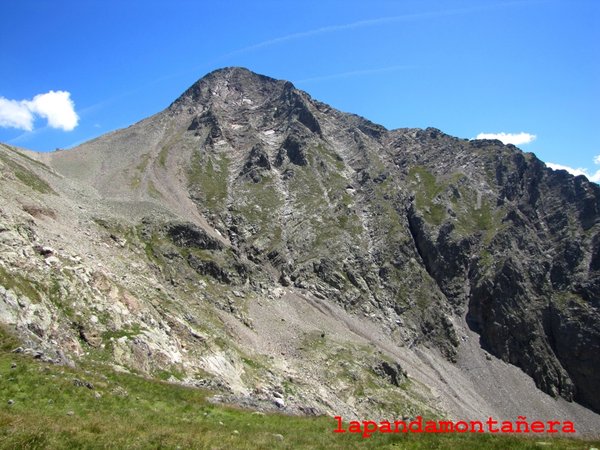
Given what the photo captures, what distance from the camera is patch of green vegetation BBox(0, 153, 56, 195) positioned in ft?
294

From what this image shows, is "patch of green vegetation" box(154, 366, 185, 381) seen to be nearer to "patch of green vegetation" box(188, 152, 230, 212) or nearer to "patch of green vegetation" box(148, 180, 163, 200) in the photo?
"patch of green vegetation" box(148, 180, 163, 200)

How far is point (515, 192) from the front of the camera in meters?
198

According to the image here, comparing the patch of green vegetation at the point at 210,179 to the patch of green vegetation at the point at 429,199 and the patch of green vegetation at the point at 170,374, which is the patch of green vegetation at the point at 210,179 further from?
the patch of green vegetation at the point at 170,374

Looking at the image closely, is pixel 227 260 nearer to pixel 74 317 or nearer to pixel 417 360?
pixel 417 360

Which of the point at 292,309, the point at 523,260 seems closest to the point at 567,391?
the point at 523,260

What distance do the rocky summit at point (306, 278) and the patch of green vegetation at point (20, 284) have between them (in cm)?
16

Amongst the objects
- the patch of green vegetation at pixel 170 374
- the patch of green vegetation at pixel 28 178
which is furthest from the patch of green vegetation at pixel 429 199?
the patch of green vegetation at pixel 170 374

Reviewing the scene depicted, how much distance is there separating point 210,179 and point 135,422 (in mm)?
159401

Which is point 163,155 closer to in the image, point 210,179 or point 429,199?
point 210,179

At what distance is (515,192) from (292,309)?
453ft

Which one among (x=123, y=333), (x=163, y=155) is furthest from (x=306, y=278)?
(x=163, y=155)

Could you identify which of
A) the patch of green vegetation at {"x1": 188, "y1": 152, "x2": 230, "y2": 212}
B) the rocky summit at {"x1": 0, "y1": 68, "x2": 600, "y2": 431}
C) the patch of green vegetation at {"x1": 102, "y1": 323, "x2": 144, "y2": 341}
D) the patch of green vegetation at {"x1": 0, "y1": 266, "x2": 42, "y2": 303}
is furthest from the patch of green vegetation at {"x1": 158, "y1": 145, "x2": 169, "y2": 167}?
the patch of green vegetation at {"x1": 0, "y1": 266, "x2": 42, "y2": 303}

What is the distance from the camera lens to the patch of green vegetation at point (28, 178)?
89.7 meters

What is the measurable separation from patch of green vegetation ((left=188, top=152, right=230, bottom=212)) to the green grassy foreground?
13267 cm
